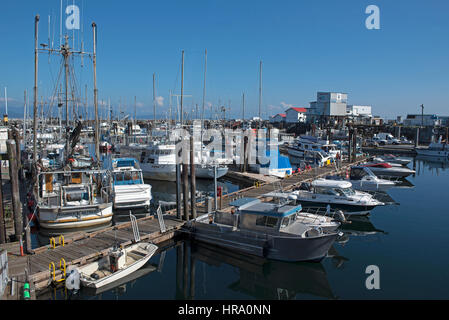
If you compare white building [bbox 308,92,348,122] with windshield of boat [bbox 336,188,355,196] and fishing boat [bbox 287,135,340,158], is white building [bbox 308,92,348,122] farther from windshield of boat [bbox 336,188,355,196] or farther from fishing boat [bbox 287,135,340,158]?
windshield of boat [bbox 336,188,355,196]

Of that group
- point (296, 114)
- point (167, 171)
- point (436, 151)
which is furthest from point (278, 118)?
point (167, 171)

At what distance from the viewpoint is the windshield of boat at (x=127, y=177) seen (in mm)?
25125

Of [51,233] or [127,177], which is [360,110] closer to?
[127,177]

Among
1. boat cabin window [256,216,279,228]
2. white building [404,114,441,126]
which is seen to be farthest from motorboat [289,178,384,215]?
white building [404,114,441,126]

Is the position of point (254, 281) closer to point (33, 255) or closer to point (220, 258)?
point (220, 258)

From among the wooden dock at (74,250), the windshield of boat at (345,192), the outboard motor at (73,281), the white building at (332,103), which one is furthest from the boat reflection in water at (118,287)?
the white building at (332,103)

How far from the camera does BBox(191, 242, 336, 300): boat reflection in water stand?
539 inches

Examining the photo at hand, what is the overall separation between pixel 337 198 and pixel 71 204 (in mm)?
16773

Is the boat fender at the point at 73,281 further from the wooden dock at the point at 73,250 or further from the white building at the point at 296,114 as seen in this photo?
the white building at the point at 296,114

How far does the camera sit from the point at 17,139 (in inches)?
661

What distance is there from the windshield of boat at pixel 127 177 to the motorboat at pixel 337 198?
11.3 metres

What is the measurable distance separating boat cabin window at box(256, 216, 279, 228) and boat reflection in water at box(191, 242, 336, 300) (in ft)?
5.34

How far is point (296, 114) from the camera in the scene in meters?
117
